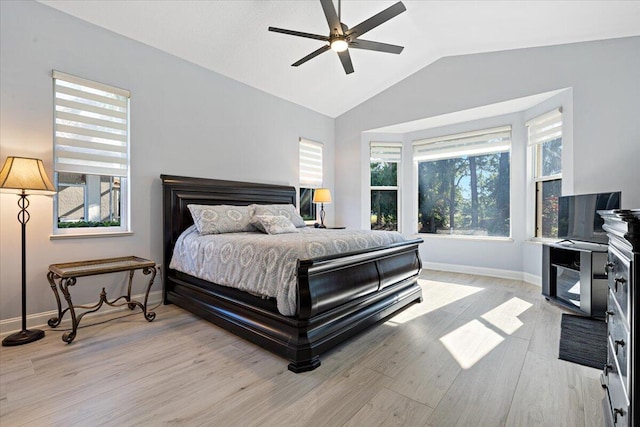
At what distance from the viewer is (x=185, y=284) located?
3225 millimetres

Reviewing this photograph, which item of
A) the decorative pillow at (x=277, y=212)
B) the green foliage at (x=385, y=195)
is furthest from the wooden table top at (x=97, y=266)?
the green foliage at (x=385, y=195)

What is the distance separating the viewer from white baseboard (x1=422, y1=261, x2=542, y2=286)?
441cm

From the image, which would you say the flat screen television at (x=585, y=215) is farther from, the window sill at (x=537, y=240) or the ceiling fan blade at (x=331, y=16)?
the ceiling fan blade at (x=331, y=16)

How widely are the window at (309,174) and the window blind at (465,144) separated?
185cm

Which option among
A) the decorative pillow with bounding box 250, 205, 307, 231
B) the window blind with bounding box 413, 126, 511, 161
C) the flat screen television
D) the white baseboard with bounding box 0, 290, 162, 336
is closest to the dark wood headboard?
the decorative pillow with bounding box 250, 205, 307, 231

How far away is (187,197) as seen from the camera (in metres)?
3.63

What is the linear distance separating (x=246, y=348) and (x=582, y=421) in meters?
2.08

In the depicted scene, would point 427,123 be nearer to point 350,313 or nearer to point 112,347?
point 350,313

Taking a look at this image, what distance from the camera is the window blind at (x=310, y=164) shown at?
549 cm

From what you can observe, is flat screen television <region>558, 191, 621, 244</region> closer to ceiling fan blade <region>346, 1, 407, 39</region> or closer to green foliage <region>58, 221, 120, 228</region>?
ceiling fan blade <region>346, 1, 407, 39</region>

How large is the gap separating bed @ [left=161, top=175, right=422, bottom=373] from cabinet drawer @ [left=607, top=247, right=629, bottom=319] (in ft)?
5.02

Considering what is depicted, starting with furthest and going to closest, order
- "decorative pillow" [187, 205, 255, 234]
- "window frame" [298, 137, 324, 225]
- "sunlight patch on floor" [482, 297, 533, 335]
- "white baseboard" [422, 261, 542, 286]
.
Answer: "window frame" [298, 137, 324, 225] → "white baseboard" [422, 261, 542, 286] → "decorative pillow" [187, 205, 255, 234] → "sunlight patch on floor" [482, 297, 533, 335]

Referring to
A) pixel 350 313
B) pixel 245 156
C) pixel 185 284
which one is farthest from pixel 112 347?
pixel 245 156

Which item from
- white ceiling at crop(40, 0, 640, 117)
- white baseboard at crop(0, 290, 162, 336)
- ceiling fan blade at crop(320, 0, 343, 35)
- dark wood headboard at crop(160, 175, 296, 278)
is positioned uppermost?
white ceiling at crop(40, 0, 640, 117)
